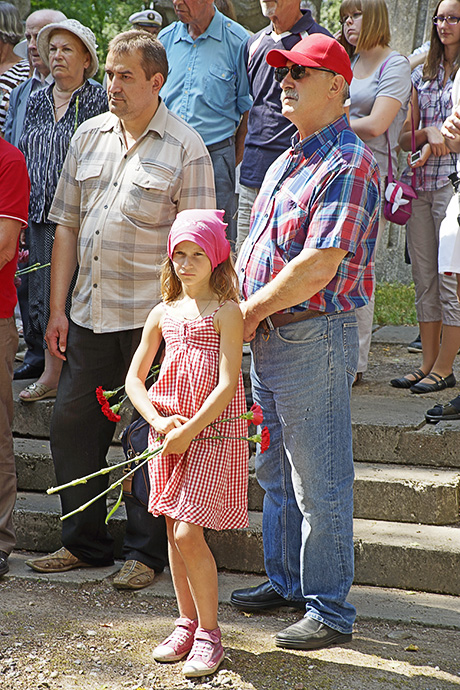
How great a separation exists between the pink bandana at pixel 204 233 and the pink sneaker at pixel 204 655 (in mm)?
1344

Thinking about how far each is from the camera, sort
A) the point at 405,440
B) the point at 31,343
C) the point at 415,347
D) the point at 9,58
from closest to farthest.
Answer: the point at 405,440 < the point at 31,343 < the point at 9,58 < the point at 415,347

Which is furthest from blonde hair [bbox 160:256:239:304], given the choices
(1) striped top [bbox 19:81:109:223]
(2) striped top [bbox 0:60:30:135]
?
(2) striped top [bbox 0:60:30:135]

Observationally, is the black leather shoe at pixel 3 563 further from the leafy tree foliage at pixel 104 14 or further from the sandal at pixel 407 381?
the leafy tree foliage at pixel 104 14

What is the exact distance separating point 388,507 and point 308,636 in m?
1.16

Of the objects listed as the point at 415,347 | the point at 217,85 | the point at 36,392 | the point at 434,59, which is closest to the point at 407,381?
the point at 415,347

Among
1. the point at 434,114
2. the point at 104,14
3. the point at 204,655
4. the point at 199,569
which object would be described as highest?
the point at 104,14

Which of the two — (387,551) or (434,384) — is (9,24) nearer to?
(434,384)

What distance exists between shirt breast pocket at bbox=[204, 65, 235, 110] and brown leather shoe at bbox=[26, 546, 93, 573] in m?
2.73

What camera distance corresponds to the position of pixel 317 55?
3041 millimetres

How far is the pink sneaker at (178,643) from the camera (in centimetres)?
318

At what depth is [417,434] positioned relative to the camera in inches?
178

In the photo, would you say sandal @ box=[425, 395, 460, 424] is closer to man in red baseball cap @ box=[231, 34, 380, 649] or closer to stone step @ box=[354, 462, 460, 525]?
stone step @ box=[354, 462, 460, 525]

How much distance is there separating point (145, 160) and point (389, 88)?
200cm

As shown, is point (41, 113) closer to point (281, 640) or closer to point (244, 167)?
point (244, 167)
